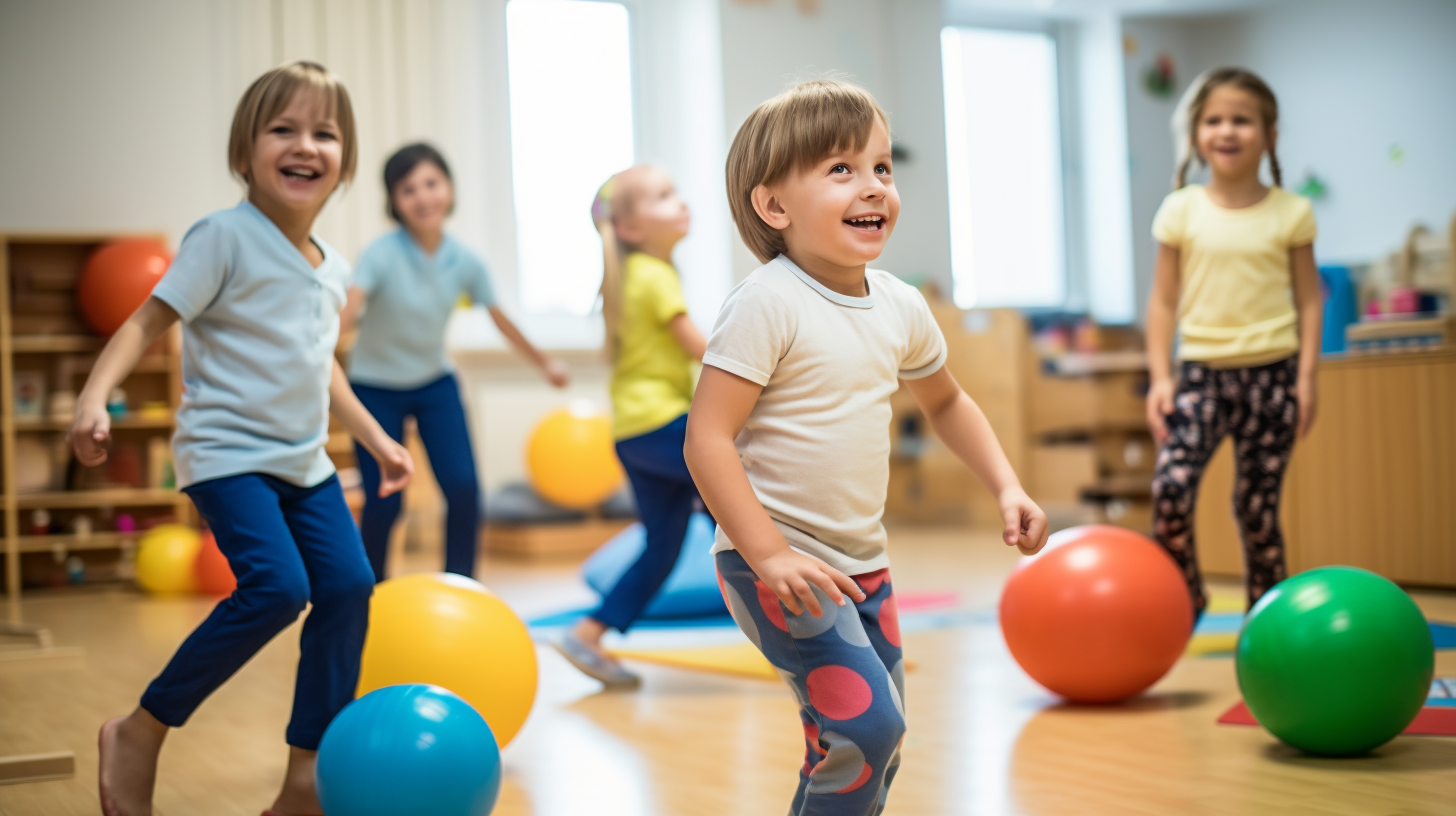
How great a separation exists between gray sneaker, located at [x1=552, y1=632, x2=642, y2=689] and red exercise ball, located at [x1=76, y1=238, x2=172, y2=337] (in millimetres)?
3537

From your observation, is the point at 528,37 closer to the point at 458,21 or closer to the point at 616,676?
the point at 458,21

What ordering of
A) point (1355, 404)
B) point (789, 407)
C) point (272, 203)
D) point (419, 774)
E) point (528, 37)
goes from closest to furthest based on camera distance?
point (789, 407) < point (419, 774) < point (272, 203) < point (1355, 404) < point (528, 37)

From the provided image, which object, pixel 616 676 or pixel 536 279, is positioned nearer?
pixel 616 676

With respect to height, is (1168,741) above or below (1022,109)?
below

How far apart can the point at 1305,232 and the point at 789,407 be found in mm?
2050

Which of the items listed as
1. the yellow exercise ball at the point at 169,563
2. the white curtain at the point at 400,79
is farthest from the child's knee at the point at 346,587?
the white curtain at the point at 400,79

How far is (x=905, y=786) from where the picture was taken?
2.21m

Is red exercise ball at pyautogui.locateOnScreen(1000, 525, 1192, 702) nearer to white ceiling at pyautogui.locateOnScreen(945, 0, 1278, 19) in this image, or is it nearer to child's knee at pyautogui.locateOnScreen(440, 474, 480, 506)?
child's knee at pyautogui.locateOnScreen(440, 474, 480, 506)

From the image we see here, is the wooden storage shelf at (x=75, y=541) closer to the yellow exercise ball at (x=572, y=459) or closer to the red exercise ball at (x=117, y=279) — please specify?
the red exercise ball at (x=117, y=279)

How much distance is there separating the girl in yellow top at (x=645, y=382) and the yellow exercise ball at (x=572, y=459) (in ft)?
11.6

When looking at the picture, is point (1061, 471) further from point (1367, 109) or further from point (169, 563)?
point (169, 563)

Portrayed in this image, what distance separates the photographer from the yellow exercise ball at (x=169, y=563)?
5531mm

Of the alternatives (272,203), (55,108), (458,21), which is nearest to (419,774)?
(272,203)

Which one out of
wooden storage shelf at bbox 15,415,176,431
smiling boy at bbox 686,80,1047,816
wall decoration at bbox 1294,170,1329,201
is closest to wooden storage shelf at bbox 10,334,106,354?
wooden storage shelf at bbox 15,415,176,431
